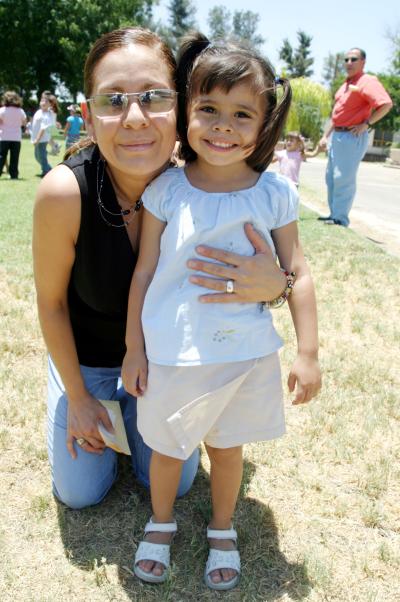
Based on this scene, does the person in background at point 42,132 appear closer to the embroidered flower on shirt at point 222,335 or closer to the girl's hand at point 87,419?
the girl's hand at point 87,419

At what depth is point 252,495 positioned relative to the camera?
7.56 ft

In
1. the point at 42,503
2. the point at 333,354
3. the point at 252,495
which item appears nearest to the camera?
the point at 42,503

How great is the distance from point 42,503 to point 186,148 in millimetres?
1397

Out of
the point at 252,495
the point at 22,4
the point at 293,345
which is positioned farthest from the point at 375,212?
the point at 22,4

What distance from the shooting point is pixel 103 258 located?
2.03m

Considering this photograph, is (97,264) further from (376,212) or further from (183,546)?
(376,212)

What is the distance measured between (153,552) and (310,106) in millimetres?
27630

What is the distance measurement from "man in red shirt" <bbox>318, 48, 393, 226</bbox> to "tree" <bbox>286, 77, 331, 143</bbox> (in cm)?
1847

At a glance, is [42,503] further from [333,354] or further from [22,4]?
[22,4]

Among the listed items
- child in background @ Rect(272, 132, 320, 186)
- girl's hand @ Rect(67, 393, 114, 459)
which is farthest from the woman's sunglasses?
child in background @ Rect(272, 132, 320, 186)

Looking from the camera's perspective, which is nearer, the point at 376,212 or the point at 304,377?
the point at 304,377

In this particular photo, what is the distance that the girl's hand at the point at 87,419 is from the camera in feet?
6.93

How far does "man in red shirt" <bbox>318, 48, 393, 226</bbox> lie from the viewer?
7145 millimetres

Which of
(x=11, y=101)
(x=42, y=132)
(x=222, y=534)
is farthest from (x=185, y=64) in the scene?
(x=11, y=101)
